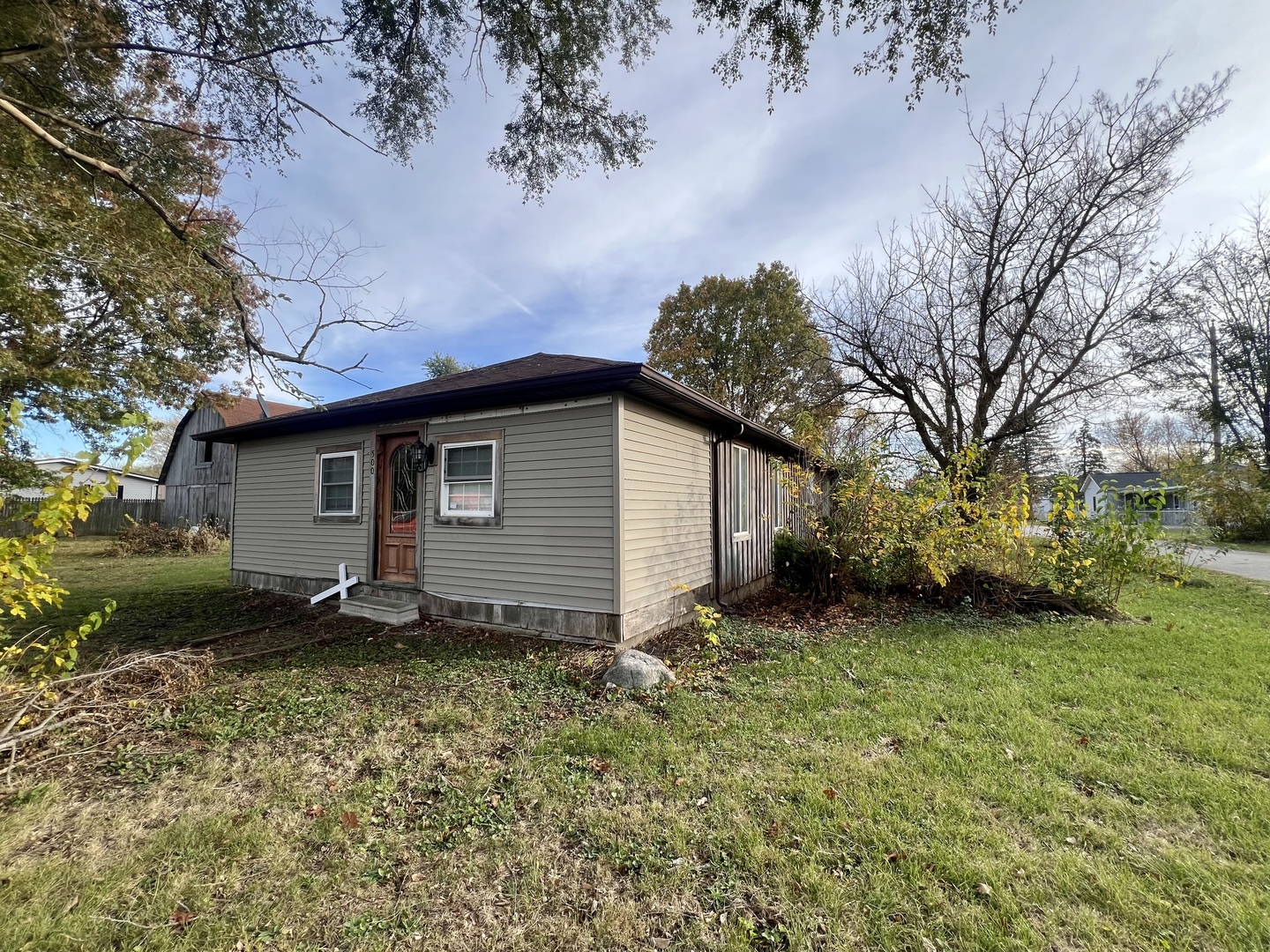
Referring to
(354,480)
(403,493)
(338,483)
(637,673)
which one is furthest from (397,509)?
(637,673)

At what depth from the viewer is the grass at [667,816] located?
1994mm

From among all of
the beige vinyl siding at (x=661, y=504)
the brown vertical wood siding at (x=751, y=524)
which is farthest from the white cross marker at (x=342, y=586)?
the brown vertical wood siding at (x=751, y=524)

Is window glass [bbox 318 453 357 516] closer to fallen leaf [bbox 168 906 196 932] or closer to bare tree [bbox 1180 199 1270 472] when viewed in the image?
fallen leaf [bbox 168 906 196 932]

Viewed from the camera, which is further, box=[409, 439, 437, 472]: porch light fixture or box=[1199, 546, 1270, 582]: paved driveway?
box=[1199, 546, 1270, 582]: paved driveway

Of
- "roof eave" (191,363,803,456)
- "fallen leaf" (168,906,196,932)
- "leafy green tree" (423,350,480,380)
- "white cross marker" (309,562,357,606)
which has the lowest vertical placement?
"fallen leaf" (168,906,196,932)

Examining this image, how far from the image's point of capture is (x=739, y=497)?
8.42 metres

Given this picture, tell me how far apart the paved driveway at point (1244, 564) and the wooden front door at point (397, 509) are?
48.4 ft

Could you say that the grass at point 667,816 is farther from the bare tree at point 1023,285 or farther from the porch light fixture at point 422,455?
the bare tree at point 1023,285

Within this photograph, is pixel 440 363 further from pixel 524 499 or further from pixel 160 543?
pixel 524 499

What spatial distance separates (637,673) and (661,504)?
230cm

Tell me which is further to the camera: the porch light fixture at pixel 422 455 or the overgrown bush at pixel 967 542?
the porch light fixture at pixel 422 455

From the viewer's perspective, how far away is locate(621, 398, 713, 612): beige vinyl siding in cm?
556

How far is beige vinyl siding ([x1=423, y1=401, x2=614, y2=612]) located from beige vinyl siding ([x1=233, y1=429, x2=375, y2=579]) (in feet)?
6.17

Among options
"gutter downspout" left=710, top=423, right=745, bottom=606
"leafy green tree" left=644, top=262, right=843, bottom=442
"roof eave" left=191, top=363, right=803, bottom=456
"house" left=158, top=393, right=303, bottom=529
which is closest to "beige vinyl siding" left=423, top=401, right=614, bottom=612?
"roof eave" left=191, top=363, right=803, bottom=456
